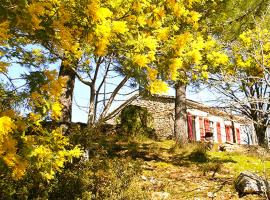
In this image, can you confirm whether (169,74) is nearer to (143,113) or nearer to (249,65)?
(249,65)

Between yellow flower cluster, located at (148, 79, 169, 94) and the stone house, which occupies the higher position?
the stone house

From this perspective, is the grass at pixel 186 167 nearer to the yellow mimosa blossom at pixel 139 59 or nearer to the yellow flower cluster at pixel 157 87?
the yellow flower cluster at pixel 157 87

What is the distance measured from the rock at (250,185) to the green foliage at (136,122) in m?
6.95

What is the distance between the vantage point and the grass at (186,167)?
32.7 feet

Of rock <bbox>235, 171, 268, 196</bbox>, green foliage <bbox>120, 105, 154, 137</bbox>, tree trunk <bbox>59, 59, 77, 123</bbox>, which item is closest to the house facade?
green foliage <bbox>120, 105, 154, 137</bbox>

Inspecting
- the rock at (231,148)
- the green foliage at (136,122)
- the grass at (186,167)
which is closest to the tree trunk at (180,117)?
the grass at (186,167)

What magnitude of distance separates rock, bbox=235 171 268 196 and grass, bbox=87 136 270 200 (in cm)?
14

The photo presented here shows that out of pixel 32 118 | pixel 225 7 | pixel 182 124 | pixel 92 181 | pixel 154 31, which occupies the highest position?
pixel 225 7

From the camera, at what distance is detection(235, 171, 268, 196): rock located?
9469 millimetres

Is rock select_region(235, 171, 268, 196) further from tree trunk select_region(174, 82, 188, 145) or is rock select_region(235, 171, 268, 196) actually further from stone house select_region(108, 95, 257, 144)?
stone house select_region(108, 95, 257, 144)

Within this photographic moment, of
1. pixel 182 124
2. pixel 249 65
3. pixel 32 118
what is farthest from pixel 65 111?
pixel 32 118

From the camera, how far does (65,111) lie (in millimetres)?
12844

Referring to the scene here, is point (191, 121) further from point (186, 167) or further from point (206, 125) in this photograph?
point (186, 167)

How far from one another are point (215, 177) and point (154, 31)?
206 inches
